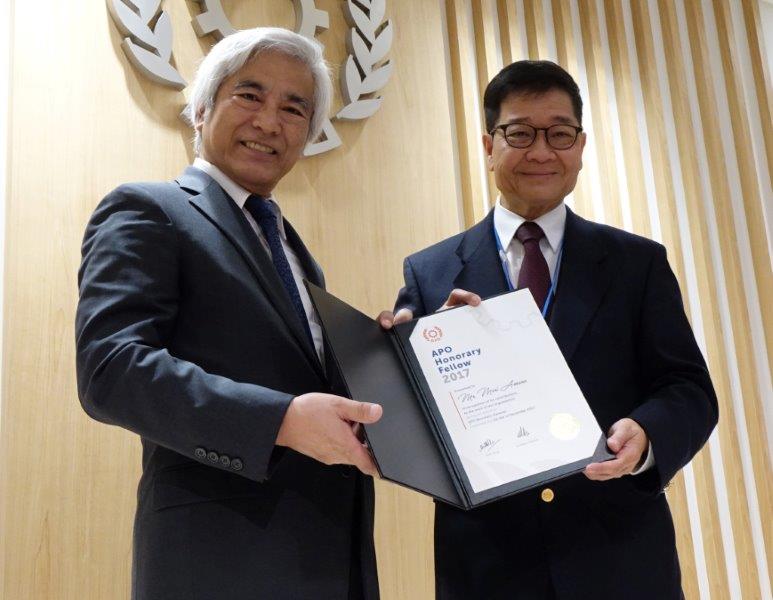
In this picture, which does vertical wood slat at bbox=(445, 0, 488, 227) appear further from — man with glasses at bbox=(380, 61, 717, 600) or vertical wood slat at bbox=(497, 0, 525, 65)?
man with glasses at bbox=(380, 61, 717, 600)

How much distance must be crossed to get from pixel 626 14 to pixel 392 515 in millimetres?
2711

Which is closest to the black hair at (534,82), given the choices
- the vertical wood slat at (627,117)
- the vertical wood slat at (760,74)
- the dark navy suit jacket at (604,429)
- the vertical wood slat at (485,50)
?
the dark navy suit jacket at (604,429)

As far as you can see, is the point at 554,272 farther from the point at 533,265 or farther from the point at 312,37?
the point at 312,37

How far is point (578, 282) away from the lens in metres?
1.66

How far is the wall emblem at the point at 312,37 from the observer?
2.21m

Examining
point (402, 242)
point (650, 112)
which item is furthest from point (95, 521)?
point (650, 112)

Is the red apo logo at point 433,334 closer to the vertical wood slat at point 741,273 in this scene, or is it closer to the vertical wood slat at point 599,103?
the vertical wood slat at point 599,103

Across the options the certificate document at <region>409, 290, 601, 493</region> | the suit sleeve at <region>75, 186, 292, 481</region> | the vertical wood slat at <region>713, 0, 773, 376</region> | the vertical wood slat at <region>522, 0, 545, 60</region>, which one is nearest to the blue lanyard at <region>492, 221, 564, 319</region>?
the certificate document at <region>409, 290, 601, 493</region>

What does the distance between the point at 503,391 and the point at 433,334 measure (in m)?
0.17

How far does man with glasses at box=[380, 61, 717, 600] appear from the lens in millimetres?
1468

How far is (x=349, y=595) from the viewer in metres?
1.36

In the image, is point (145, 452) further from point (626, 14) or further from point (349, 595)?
point (626, 14)

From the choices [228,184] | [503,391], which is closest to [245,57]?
[228,184]
